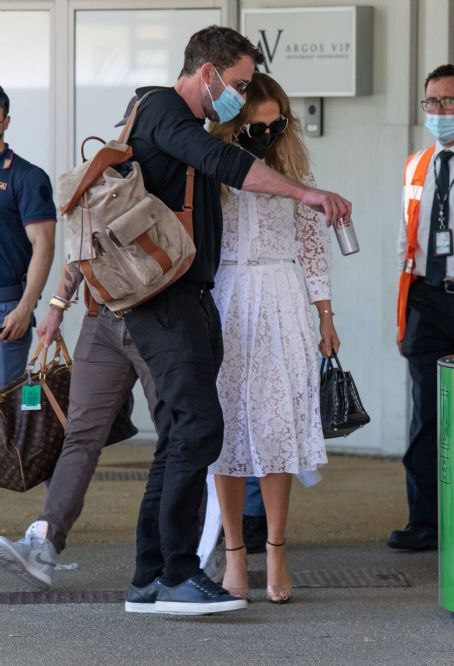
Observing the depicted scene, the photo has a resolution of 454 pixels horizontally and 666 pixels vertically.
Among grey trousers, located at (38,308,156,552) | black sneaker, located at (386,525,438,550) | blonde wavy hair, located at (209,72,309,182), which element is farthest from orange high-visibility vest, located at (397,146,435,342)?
grey trousers, located at (38,308,156,552)

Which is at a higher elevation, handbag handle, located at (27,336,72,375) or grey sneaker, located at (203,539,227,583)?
handbag handle, located at (27,336,72,375)

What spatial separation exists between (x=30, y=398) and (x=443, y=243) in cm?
193

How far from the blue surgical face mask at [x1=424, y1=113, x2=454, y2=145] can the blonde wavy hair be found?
1034 mm

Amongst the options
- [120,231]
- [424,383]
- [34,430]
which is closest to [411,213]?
[424,383]

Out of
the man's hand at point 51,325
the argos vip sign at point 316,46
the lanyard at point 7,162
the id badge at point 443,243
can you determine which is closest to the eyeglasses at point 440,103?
the id badge at point 443,243

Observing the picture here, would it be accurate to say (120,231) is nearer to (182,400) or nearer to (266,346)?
(182,400)

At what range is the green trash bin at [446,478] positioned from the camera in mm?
5047

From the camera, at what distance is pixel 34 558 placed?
5.48 metres

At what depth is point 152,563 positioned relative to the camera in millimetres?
5191

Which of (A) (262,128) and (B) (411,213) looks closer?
(A) (262,128)

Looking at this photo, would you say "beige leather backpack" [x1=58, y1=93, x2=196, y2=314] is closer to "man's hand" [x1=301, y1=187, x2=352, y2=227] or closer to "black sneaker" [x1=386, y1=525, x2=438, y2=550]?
"man's hand" [x1=301, y1=187, x2=352, y2=227]

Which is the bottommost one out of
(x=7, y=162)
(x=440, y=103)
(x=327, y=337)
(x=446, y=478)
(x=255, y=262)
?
(x=446, y=478)

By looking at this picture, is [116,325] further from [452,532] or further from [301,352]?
[452,532]

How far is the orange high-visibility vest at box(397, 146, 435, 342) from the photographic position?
6465 millimetres
